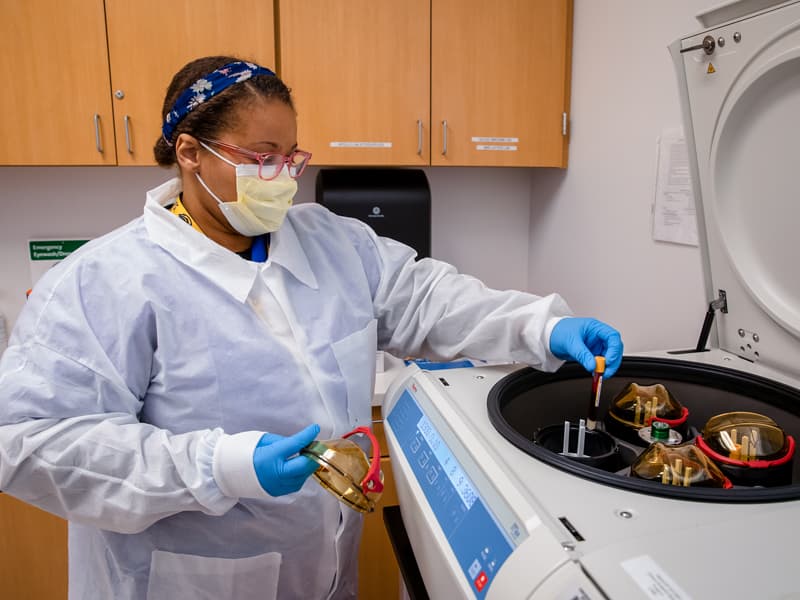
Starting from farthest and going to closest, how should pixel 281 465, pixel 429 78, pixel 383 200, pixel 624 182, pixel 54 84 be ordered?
1. pixel 383 200
2. pixel 429 78
3. pixel 624 182
4. pixel 54 84
5. pixel 281 465

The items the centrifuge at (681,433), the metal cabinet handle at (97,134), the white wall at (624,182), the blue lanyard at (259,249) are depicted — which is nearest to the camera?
the centrifuge at (681,433)

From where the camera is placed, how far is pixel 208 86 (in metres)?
0.91

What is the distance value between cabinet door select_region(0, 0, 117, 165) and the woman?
694mm

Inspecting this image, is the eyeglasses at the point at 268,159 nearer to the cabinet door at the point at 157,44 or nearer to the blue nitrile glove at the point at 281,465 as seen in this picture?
the blue nitrile glove at the point at 281,465

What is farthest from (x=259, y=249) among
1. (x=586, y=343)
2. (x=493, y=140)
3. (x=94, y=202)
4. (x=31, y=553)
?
(x=31, y=553)

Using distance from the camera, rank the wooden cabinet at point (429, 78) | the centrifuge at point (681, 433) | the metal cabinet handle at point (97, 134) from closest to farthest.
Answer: the centrifuge at point (681, 433)
the metal cabinet handle at point (97, 134)
the wooden cabinet at point (429, 78)

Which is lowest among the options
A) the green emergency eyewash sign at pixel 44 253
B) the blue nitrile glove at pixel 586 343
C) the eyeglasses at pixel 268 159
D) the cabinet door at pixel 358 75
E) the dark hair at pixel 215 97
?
the blue nitrile glove at pixel 586 343

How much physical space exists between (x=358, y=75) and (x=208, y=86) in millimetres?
845

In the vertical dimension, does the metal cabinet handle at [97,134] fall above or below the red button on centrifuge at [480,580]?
above

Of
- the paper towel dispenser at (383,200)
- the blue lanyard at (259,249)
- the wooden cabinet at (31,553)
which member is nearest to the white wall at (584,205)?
the paper towel dispenser at (383,200)

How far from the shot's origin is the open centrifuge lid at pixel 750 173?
0.77 meters

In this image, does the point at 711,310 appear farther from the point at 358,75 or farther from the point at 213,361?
the point at 358,75

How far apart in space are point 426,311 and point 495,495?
0.57 metres

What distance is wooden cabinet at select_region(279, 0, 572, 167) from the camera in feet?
5.39
